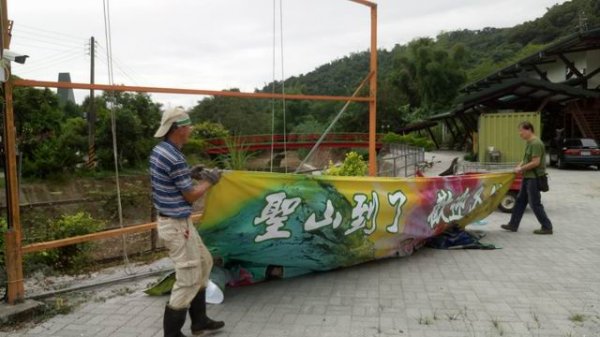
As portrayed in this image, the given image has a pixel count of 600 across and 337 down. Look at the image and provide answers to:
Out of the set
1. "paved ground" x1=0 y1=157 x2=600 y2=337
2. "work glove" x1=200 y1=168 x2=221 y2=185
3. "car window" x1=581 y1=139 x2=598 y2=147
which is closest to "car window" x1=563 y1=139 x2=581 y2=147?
"car window" x1=581 y1=139 x2=598 y2=147

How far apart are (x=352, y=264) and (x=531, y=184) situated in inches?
145

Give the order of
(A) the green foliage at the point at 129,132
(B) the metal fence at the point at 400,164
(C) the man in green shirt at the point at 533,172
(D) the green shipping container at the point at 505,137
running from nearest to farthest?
(C) the man in green shirt at the point at 533,172 < (B) the metal fence at the point at 400,164 < (D) the green shipping container at the point at 505,137 < (A) the green foliage at the point at 129,132

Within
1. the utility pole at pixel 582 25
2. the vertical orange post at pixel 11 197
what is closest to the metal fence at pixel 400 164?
the vertical orange post at pixel 11 197

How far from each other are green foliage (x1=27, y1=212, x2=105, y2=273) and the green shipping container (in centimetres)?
1467

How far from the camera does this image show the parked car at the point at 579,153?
64.8 ft

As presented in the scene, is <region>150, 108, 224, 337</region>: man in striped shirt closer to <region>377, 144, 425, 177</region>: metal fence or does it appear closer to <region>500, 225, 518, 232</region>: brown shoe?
<region>500, 225, 518, 232</region>: brown shoe

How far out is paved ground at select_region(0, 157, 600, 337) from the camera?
4.04m

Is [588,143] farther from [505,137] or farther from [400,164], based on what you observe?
[400,164]

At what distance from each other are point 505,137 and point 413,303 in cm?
1524

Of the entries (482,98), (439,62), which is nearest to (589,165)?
(482,98)

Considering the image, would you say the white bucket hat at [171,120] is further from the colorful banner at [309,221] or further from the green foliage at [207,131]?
the green foliage at [207,131]

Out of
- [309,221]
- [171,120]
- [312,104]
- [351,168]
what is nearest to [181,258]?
[171,120]

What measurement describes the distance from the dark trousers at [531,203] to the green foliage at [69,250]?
615cm

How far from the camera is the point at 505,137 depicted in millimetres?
18312
